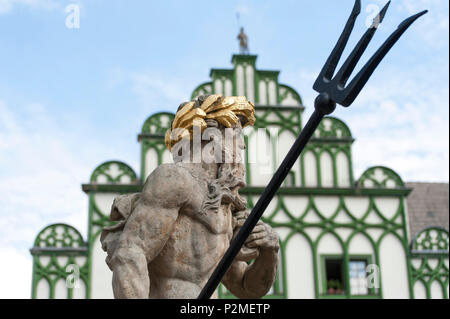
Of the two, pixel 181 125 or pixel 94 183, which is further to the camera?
pixel 94 183

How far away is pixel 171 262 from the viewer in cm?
357

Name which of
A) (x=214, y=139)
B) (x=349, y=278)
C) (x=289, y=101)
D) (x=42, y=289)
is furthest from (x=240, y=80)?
(x=214, y=139)

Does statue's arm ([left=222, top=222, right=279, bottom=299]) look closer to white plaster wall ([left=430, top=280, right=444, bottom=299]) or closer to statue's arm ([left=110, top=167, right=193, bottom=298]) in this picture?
statue's arm ([left=110, top=167, right=193, bottom=298])

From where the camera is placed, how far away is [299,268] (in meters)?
16.1

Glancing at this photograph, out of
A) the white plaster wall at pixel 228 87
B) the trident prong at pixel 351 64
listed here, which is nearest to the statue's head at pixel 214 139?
the trident prong at pixel 351 64

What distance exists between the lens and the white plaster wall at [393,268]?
639 inches

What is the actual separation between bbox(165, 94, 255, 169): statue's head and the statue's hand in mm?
273

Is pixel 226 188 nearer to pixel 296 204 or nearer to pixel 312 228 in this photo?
pixel 312 228

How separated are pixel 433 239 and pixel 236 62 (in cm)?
542

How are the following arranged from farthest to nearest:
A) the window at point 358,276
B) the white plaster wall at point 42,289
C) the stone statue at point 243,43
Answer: the stone statue at point 243,43 < the window at point 358,276 < the white plaster wall at point 42,289

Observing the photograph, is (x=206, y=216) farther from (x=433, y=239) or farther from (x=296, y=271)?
(x=433, y=239)

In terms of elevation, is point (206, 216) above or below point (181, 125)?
below

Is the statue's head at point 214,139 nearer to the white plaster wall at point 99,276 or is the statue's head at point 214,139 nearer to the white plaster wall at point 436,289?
the white plaster wall at point 99,276

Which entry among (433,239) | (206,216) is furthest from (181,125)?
(433,239)
